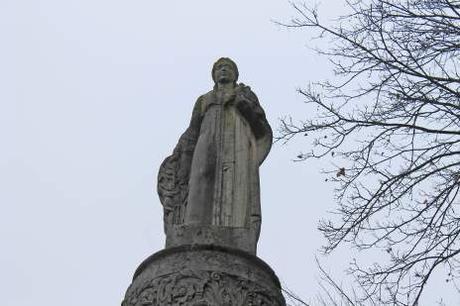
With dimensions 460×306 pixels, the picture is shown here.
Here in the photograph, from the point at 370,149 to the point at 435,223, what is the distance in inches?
39.1

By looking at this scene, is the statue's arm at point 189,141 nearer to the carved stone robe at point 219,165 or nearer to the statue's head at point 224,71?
the carved stone robe at point 219,165

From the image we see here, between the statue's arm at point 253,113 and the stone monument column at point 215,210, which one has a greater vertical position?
the statue's arm at point 253,113

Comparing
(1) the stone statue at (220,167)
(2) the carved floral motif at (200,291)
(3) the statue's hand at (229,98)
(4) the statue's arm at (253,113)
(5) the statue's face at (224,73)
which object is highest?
(5) the statue's face at (224,73)

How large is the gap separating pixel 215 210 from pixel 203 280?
4.03 feet

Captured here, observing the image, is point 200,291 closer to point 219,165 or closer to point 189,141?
point 219,165

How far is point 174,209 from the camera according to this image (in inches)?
324

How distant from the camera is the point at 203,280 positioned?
662cm

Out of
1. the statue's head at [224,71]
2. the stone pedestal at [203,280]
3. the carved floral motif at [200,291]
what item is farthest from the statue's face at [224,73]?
the carved floral motif at [200,291]

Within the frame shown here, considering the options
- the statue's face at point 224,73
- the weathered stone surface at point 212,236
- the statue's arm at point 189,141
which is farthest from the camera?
the statue's face at point 224,73

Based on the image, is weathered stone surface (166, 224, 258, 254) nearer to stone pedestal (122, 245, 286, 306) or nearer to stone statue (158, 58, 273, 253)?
stone statue (158, 58, 273, 253)

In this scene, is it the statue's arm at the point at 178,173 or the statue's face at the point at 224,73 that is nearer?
the statue's arm at the point at 178,173

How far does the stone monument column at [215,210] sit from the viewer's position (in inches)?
262

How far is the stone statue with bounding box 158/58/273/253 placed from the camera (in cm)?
767

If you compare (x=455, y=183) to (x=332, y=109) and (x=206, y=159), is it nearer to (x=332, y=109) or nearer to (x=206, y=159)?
(x=332, y=109)
